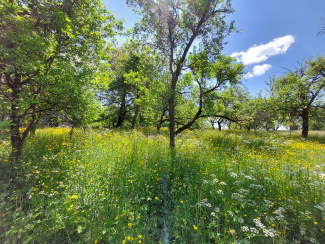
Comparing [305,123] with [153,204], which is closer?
[153,204]

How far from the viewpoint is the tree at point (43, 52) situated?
3.33 m

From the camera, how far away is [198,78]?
32.3ft

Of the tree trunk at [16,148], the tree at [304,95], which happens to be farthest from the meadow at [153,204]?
the tree at [304,95]

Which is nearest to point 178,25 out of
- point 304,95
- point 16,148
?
point 16,148

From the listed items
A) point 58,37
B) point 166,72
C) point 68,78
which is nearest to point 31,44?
point 68,78

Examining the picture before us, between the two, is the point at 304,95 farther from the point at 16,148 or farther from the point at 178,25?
the point at 16,148

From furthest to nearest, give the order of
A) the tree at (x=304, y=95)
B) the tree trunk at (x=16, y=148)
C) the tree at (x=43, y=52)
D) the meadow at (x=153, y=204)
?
the tree at (x=304, y=95) → the tree trunk at (x=16, y=148) → the tree at (x=43, y=52) → the meadow at (x=153, y=204)

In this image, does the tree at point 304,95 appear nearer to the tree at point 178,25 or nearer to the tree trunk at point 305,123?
the tree trunk at point 305,123

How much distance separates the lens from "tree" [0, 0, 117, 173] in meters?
3.33

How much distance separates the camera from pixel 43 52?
4199mm

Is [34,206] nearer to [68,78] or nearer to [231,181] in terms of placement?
[68,78]

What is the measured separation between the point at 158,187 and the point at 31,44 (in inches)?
208

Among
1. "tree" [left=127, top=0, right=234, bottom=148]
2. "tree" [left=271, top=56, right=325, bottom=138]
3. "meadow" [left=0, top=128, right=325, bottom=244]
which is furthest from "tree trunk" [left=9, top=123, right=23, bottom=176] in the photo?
"tree" [left=271, top=56, right=325, bottom=138]

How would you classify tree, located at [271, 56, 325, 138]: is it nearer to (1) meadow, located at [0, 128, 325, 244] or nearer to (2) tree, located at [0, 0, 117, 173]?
(1) meadow, located at [0, 128, 325, 244]
